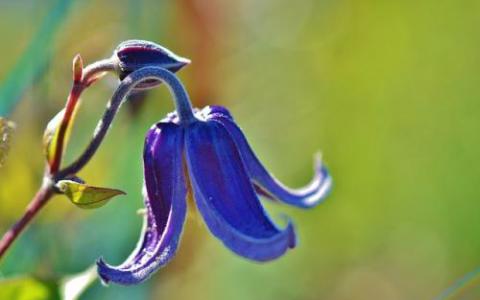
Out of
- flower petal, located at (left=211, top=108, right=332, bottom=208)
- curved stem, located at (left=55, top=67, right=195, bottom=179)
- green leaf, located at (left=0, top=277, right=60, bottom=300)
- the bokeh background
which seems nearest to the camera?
curved stem, located at (left=55, top=67, right=195, bottom=179)

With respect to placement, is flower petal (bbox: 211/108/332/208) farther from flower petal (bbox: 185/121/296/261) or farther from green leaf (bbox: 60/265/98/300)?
green leaf (bbox: 60/265/98/300)

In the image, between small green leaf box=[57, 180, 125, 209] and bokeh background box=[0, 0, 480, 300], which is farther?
bokeh background box=[0, 0, 480, 300]

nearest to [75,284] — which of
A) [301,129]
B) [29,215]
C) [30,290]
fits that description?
[30,290]

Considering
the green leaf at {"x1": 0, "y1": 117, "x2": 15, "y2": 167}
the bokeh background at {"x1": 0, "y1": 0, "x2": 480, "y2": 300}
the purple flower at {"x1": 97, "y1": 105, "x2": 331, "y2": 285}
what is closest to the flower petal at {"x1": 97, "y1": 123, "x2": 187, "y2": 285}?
the purple flower at {"x1": 97, "y1": 105, "x2": 331, "y2": 285}

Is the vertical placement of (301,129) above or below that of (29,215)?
above

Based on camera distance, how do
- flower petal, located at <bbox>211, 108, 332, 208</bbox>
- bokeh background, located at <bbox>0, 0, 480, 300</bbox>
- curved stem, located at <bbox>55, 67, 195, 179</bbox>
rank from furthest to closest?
1. bokeh background, located at <bbox>0, 0, 480, 300</bbox>
2. flower petal, located at <bbox>211, 108, 332, 208</bbox>
3. curved stem, located at <bbox>55, 67, 195, 179</bbox>

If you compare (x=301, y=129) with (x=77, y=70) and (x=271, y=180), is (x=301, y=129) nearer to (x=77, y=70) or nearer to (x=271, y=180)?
(x=271, y=180)

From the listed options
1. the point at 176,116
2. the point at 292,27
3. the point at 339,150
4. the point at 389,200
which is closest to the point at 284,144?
the point at 339,150
